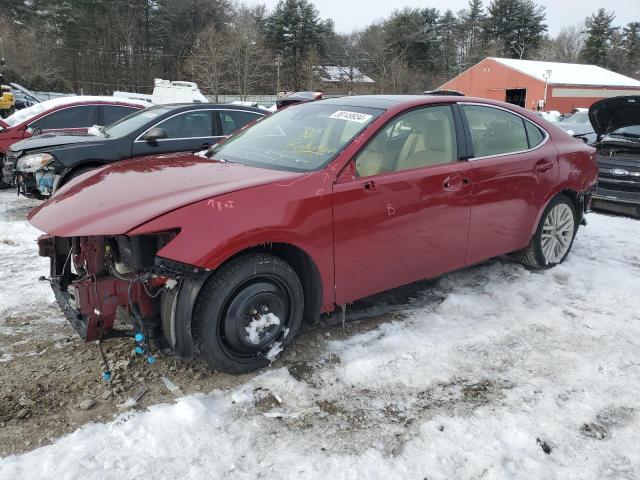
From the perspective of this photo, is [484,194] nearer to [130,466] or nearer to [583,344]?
[583,344]

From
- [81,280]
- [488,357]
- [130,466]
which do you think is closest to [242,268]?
[81,280]

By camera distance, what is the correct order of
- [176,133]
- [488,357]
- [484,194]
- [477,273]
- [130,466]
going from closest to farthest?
[130,466] → [488,357] → [484,194] → [477,273] → [176,133]

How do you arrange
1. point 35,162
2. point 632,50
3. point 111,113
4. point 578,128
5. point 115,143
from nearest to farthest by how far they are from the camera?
point 35,162
point 115,143
point 111,113
point 578,128
point 632,50

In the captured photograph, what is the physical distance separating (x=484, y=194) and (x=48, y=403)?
3.35m

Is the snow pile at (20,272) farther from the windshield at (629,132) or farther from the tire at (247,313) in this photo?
the windshield at (629,132)

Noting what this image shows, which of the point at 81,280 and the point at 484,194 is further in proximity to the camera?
the point at 484,194

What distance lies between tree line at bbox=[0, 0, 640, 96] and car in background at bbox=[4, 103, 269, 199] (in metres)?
31.3

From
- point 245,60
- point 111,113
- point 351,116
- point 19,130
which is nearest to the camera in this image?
point 351,116

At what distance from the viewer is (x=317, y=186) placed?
313cm

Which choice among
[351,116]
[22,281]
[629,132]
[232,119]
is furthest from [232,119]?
[629,132]

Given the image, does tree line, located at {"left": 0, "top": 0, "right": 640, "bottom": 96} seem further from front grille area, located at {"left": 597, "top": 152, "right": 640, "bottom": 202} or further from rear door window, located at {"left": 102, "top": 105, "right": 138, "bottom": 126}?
front grille area, located at {"left": 597, "top": 152, "right": 640, "bottom": 202}

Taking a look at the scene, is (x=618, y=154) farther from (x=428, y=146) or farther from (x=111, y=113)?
(x=111, y=113)

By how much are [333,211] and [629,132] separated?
22.3 ft

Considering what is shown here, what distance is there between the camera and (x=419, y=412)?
278 cm
